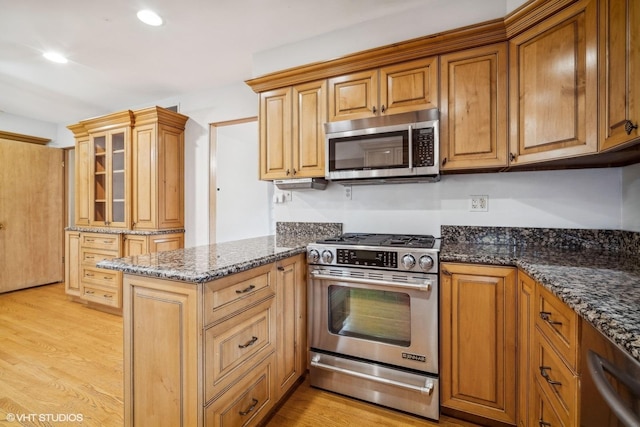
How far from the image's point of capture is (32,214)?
4.29 metres

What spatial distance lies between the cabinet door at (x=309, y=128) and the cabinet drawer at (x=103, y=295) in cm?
262

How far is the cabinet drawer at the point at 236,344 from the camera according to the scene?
4.05ft

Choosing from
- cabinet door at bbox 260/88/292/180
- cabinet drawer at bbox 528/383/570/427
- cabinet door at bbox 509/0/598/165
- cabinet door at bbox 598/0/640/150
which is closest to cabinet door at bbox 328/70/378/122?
cabinet door at bbox 260/88/292/180

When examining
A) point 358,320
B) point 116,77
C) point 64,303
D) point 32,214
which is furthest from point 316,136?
point 32,214

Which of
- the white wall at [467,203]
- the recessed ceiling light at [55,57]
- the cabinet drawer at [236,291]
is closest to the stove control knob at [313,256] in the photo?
the cabinet drawer at [236,291]

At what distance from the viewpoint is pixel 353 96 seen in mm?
2123

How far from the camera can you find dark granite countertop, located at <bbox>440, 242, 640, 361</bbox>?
70cm

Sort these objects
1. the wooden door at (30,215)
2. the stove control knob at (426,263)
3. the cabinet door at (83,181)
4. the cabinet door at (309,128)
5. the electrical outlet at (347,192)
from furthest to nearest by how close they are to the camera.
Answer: the wooden door at (30,215) → the cabinet door at (83,181) → the electrical outlet at (347,192) → the cabinet door at (309,128) → the stove control knob at (426,263)

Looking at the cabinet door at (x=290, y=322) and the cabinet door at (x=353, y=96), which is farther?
the cabinet door at (x=353, y=96)

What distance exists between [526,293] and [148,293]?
176 centimetres

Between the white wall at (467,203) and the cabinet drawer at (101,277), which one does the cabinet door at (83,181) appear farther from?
the white wall at (467,203)

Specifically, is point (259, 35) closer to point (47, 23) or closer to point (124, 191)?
point (47, 23)

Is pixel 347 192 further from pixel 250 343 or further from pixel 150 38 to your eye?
pixel 150 38

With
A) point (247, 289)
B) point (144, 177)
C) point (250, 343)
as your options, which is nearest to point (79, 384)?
point (250, 343)
